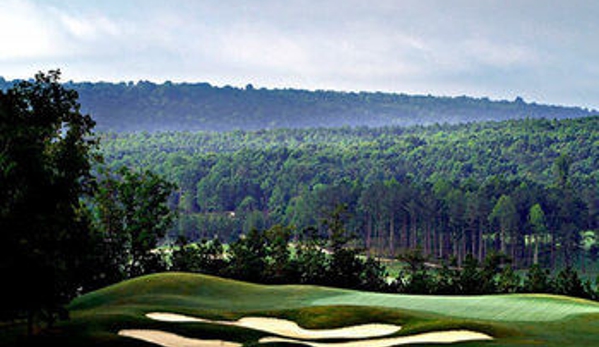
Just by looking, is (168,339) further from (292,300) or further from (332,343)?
(292,300)

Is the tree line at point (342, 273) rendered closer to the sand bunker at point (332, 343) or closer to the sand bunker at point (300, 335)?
the sand bunker at point (300, 335)

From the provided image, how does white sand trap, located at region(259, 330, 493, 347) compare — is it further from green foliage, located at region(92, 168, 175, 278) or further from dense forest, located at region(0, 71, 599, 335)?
green foliage, located at region(92, 168, 175, 278)

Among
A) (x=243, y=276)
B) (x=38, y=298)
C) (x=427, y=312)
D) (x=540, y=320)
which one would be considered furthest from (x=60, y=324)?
(x=243, y=276)

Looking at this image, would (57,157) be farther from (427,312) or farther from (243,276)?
(243,276)

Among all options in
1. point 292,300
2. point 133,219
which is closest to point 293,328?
point 292,300

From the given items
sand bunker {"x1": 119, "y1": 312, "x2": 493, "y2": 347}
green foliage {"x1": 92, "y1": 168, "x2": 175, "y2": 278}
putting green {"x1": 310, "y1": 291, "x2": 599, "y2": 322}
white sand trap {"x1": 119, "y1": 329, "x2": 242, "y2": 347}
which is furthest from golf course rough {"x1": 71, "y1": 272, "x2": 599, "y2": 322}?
green foliage {"x1": 92, "y1": 168, "x2": 175, "y2": 278}

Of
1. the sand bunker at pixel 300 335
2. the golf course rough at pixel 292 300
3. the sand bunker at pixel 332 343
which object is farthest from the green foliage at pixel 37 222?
the golf course rough at pixel 292 300
